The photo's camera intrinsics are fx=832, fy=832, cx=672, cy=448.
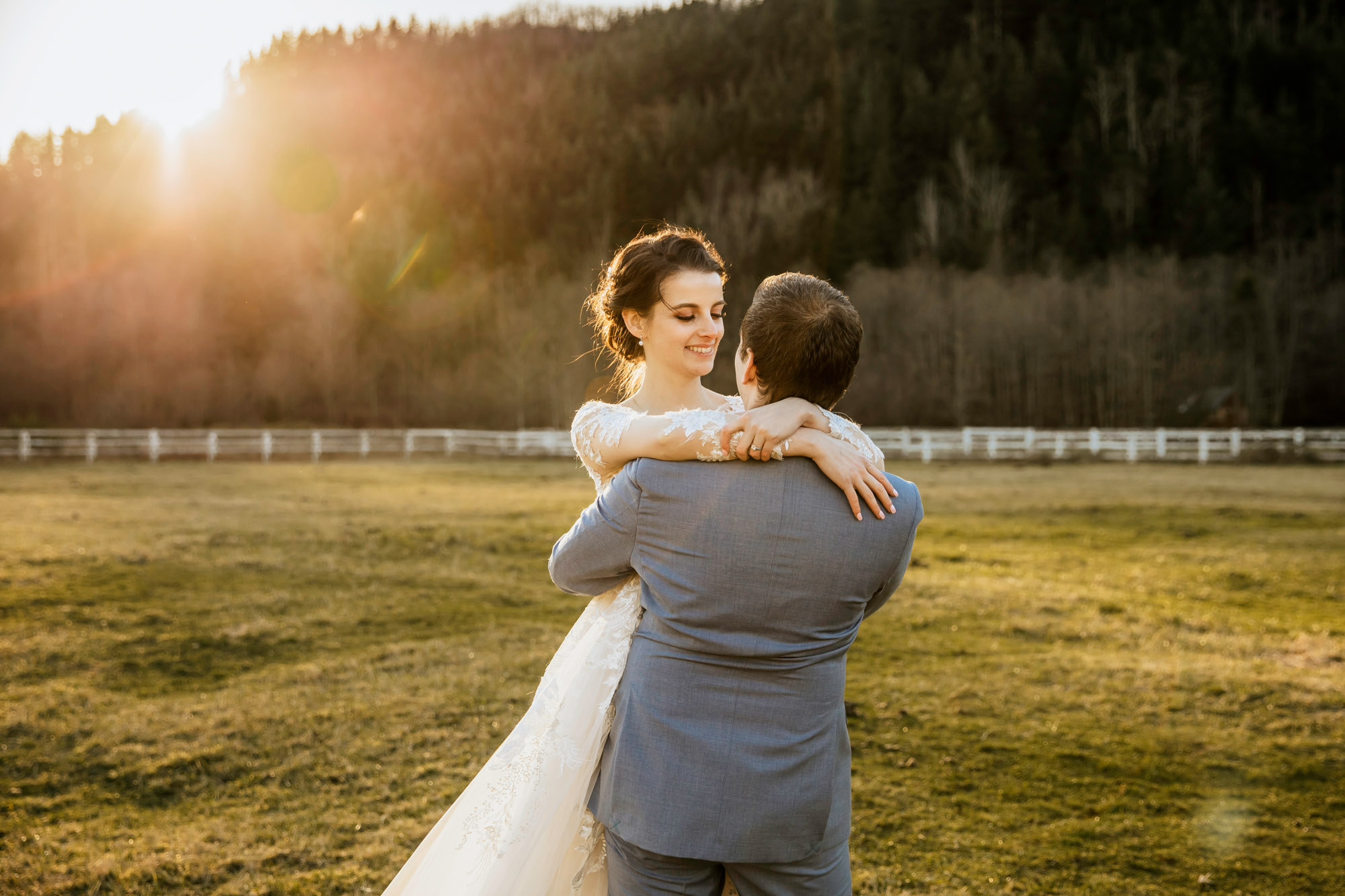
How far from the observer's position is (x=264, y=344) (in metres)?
61.7

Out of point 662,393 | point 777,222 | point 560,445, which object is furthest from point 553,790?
point 777,222

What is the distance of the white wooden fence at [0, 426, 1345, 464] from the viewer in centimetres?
2686

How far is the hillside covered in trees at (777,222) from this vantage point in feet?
153

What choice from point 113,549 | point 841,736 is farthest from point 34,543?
point 841,736

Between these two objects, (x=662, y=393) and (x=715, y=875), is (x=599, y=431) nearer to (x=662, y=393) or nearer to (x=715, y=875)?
(x=662, y=393)

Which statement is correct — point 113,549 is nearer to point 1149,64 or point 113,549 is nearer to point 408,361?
point 408,361

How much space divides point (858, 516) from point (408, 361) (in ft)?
196

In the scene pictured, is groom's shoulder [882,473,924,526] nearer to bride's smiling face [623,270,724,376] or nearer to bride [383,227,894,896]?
bride [383,227,894,896]

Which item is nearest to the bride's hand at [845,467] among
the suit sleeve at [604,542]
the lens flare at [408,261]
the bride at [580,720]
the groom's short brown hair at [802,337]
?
the bride at [580,720]

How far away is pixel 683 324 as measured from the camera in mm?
2457

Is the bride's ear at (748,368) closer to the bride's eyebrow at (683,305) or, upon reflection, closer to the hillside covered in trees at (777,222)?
the bride's eyebrow at (683,305)

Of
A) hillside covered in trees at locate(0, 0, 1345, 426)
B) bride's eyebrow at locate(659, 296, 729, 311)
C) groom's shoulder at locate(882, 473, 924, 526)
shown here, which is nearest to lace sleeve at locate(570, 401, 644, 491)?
bride's eyebrow at locate(659, 296, 729, 311)

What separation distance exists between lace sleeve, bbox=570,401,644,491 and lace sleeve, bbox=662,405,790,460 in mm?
201

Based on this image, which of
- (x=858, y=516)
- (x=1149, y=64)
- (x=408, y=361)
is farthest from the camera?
(x=1149, y=64)
